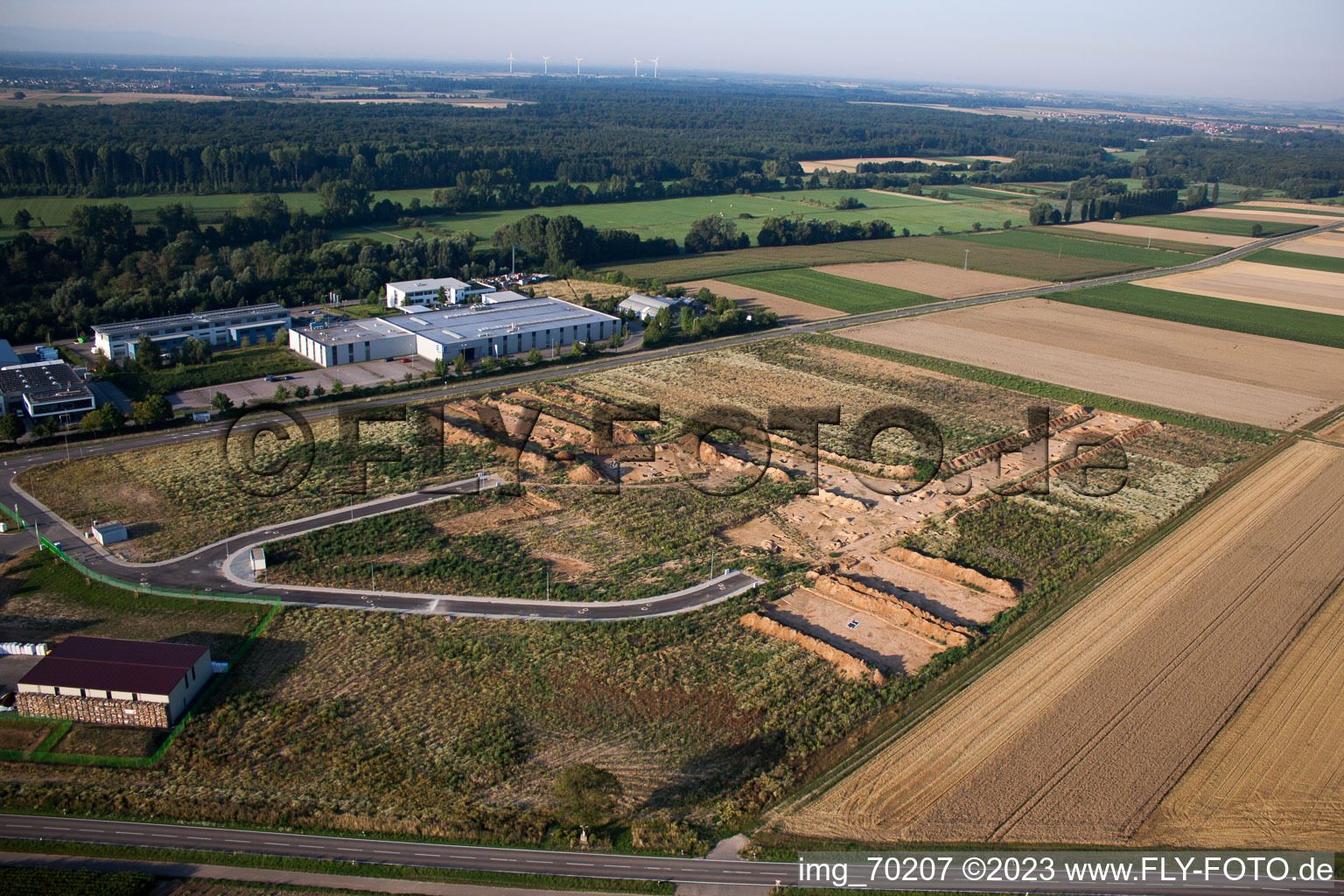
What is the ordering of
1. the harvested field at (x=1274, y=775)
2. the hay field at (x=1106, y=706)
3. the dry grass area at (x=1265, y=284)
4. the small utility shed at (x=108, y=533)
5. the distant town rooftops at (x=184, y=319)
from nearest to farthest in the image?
1. the harvested field at (x=1274, y=775)
2. the hay field at (x=1106, y=706)
3. the small utility shed at (x=108, y=533)
4. the distant town rooftops at (x=184, y=319)
5. the dry grass area at (x=1265, y=284)

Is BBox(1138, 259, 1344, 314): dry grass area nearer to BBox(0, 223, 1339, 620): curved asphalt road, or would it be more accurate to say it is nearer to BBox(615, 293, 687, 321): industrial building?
BBox(615, 293, 687, 321): industrial building

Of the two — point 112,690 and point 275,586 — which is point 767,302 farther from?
point 112,690

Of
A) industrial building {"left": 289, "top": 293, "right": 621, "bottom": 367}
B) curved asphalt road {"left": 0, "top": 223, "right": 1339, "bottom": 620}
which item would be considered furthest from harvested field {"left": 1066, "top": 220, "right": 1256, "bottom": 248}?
curved asphalt road {"left": 0, "top": 223, "right": 1339, "bottom": 620}

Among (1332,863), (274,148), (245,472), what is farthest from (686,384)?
(274,148)

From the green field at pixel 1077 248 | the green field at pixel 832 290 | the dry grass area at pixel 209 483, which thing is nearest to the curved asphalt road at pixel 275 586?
the dry grass area at pixel 209 483

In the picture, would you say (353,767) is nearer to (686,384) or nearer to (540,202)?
(686,384)

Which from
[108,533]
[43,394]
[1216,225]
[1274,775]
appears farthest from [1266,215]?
[108,533]

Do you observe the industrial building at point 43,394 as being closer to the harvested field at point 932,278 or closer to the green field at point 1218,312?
the harvested field at point 932,278

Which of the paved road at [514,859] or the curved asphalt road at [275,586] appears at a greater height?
the curved asphalt road at [275,586]

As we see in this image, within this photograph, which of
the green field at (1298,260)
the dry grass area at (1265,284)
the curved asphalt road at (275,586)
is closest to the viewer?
the curved asphalt road at (275,586)
